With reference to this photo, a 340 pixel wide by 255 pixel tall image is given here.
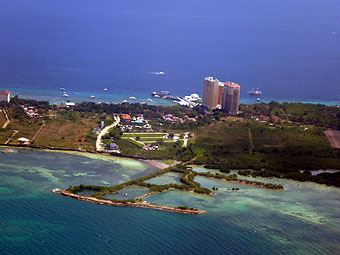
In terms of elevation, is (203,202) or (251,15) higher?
(251,15)

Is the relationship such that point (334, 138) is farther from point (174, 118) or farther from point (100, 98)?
point (100, 98)

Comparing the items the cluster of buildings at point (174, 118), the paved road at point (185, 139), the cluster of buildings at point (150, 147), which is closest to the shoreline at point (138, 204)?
the cluster of buildings at point (150, 147)

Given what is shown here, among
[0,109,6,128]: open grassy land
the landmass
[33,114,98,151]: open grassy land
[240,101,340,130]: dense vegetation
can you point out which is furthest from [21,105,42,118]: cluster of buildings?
[240,101,340,130]: dense vegetation

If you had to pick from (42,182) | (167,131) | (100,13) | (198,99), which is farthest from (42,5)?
(42,182)

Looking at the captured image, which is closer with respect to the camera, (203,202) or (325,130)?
(203,202)

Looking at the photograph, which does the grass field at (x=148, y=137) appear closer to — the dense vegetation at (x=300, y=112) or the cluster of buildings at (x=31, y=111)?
the cluster of buildings at (x=31, y=111)

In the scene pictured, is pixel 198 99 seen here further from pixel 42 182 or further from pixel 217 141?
pixel 42 182

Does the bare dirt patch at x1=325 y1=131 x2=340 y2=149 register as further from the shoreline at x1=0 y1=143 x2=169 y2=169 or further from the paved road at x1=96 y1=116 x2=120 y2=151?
the paved road at x1=96 y1=116 x2=120 y2=151
